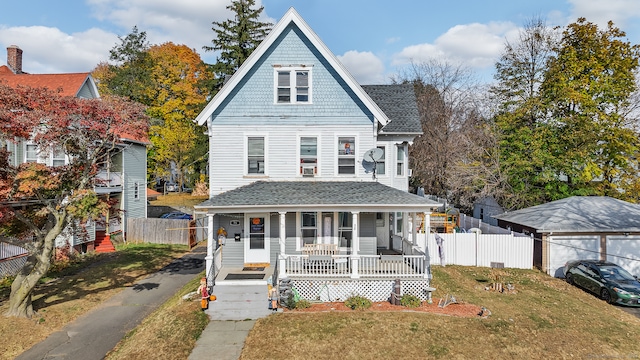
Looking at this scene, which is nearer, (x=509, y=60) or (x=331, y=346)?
(x=331, y=346)

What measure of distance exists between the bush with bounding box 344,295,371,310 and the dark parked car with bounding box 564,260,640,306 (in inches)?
420

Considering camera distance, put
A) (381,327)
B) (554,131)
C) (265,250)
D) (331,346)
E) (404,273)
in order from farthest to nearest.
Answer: (554,131), (265,250), (404,273), (381,327), (331,346)

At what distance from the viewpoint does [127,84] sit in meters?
40.4

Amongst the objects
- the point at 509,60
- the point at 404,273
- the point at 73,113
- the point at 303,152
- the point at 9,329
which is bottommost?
the point at 9,329

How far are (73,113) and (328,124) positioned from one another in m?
9.62

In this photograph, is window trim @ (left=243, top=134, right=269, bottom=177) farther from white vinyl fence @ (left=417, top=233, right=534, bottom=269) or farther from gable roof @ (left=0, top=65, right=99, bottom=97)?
gable roof @ (left=0, top=65, right=99, bottom=97)

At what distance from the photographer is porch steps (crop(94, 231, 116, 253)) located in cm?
2415

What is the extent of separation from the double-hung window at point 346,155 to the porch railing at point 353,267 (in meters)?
4.02

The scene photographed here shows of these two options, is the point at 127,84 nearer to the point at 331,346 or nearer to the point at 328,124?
the point at 328,124

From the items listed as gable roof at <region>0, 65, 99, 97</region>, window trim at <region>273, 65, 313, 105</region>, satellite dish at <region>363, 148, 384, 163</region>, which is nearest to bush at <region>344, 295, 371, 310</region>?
satellite dish at <region>363, 148, 384, 163</region>

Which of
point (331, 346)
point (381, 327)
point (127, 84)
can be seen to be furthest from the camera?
point (127, 84)

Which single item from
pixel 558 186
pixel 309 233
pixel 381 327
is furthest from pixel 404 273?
pixel 558 186

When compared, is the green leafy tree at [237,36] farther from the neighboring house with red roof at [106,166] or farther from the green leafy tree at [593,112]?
the green leafy tree at [593,112]

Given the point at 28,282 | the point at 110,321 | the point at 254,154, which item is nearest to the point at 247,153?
the point at 254,154
